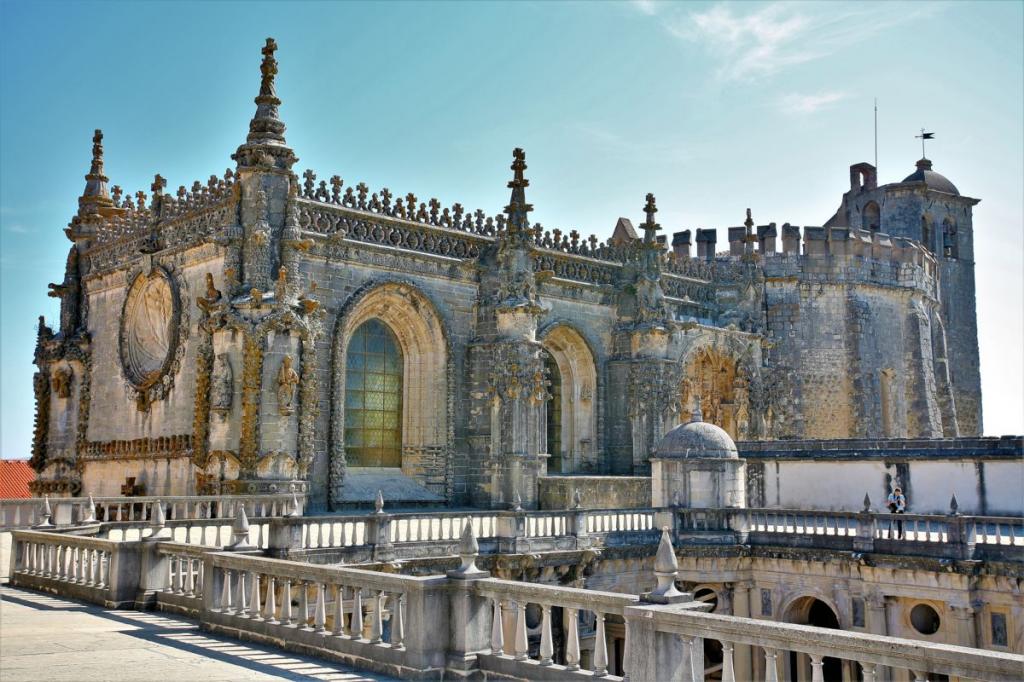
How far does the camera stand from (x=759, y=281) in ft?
112

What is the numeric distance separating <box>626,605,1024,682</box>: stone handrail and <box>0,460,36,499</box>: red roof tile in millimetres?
31946

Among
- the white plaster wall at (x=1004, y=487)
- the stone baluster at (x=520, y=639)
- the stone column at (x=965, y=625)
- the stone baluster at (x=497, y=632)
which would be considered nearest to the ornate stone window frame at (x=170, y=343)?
the stone baluster at (x=497, y=632)

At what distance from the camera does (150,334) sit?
24828 mm

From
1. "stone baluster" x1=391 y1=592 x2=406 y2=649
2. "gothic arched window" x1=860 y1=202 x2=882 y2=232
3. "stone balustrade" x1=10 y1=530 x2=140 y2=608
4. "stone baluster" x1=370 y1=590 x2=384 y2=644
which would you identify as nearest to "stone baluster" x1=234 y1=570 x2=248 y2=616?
"stone baluster" x1=370 y1=590 x2=384 y2=644

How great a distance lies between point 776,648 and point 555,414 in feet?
72.3

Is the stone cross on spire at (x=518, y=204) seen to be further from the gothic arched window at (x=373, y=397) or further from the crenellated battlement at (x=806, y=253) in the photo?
the crenellated battlement at (x=806, y=253)

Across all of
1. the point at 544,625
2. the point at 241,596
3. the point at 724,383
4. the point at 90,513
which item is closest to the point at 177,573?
the point at 241,596

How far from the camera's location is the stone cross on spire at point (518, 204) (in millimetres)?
25609

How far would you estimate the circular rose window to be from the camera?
78.8 ft

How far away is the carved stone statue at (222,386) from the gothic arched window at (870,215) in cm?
3330

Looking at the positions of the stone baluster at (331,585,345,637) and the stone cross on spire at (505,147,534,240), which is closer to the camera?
the stone baluster at (331,585,345,637)

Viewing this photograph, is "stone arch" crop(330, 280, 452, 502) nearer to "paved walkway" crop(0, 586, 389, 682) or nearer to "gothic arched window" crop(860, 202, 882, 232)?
"paved walkway" crop(0, 586, 389, 682)

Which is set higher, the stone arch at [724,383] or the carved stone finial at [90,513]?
the stone arch at [724,383]

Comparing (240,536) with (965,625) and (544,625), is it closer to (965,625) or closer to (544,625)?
(544,625)
